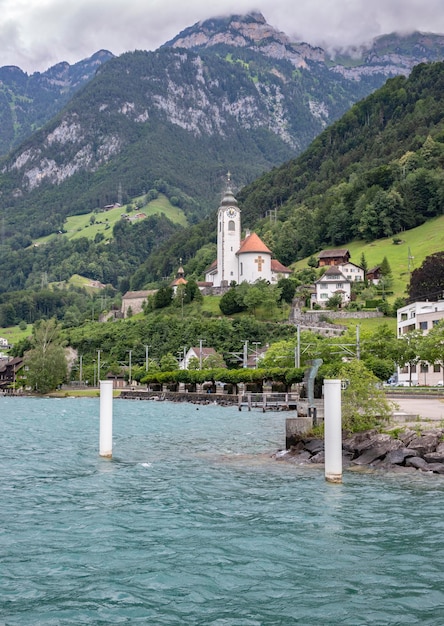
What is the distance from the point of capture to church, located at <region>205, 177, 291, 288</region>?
148375 mm

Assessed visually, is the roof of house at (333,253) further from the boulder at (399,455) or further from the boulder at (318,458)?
the boulder at (399,455)

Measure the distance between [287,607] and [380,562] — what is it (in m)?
3.29

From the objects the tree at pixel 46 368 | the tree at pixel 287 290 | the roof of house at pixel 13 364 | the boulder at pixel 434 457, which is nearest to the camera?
the boulder at pixel 434 457

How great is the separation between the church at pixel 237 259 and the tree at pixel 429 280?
41.8m

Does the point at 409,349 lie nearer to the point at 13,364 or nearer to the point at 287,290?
the point at 287,290

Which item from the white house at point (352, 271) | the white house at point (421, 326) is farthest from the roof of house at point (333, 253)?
the white house at point (421, 326)

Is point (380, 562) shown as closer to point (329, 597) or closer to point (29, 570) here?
point (329, 597)

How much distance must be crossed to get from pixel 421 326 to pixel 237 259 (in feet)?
222

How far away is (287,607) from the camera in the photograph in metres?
12.4

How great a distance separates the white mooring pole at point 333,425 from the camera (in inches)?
890

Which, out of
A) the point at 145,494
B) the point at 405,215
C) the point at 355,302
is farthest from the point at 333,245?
the point at 145,494

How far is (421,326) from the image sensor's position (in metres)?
90.2

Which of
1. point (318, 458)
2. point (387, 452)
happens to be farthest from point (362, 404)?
point (387, 452)

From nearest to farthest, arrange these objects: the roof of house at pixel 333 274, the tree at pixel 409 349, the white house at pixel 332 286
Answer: the tree at pixel 409 349
the white house at pixel 332 286
the roof of house at pixel 333 274
